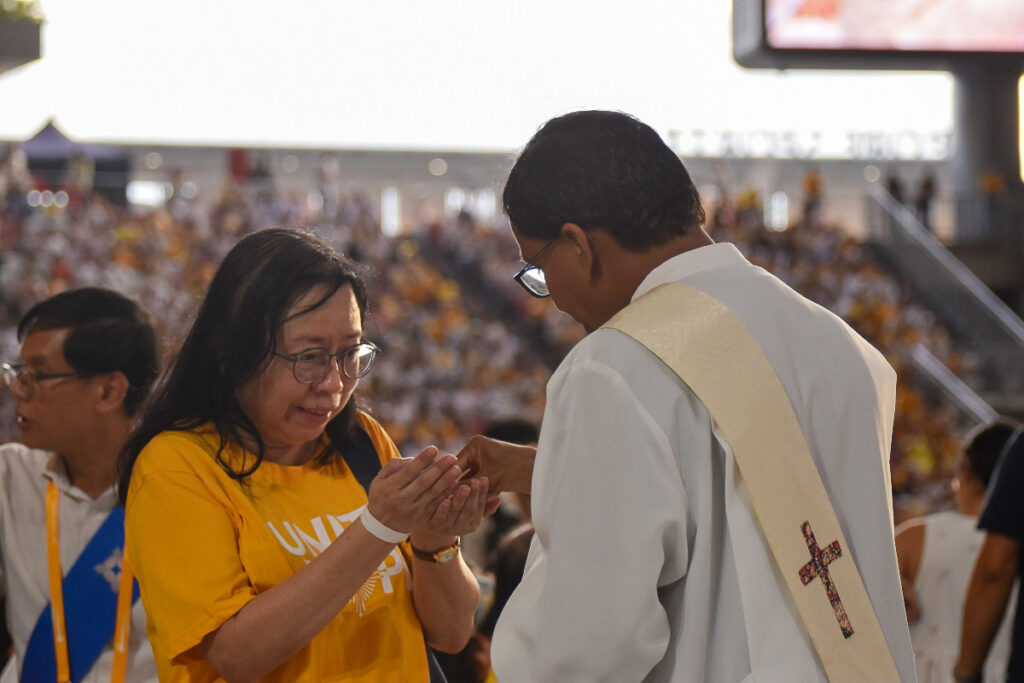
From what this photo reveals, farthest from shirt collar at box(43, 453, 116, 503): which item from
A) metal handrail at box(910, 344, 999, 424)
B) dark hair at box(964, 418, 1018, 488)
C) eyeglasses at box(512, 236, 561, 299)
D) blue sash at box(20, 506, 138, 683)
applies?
metal handrail at box(910, 344, 999, 424)

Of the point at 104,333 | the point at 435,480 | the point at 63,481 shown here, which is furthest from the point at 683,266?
the point at 63,481

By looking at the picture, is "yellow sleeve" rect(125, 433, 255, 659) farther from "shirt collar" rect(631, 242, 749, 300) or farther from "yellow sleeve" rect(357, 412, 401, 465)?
"shirt collar" rect(631, 242, 749, 300)

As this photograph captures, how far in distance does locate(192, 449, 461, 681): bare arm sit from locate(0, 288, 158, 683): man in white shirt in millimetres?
672

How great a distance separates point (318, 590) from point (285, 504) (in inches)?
10.7

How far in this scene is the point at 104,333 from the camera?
2.67m

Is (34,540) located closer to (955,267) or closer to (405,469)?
(405,469)

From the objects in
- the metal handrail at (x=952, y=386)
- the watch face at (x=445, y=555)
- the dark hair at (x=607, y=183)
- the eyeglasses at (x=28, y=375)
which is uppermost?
the dark hair at (x=607, y=183)

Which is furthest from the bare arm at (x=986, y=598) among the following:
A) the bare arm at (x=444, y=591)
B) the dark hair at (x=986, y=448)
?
the bare arm at (x=444, y=591)

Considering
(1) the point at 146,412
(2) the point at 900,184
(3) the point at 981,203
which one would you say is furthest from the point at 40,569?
(2) the point at 900,184

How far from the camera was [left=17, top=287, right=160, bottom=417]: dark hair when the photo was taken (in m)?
2.63

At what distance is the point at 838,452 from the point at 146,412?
4.01ft

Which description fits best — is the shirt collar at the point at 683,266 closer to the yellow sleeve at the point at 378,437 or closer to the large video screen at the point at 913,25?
the yellow sleeve at the point at 378,437

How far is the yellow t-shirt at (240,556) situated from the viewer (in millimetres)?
1895

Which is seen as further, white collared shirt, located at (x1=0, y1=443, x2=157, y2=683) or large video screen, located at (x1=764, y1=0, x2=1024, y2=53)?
large video screen, located at (x1=764, y1=0, x2=1024, y2=53)
